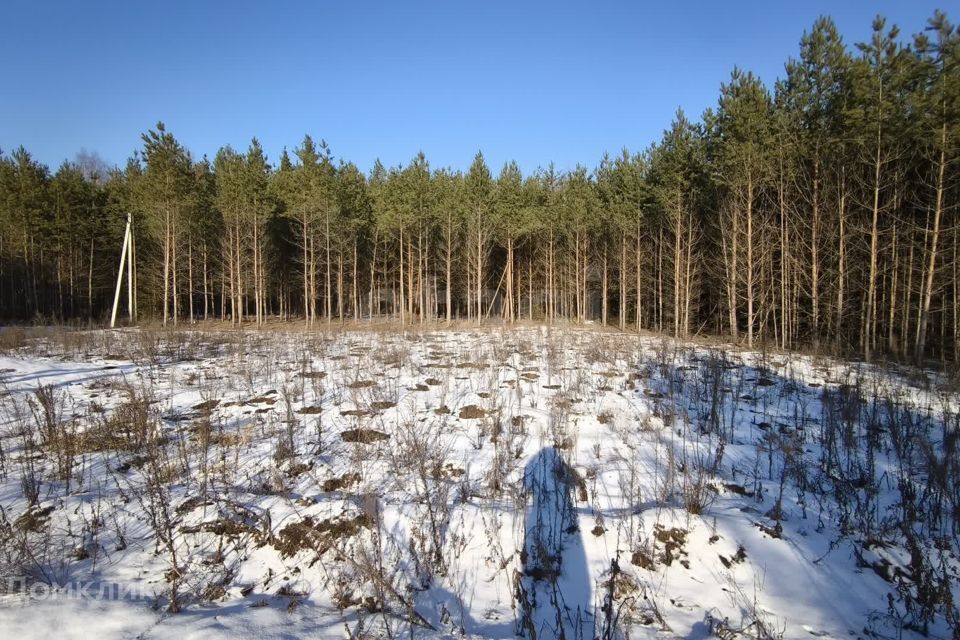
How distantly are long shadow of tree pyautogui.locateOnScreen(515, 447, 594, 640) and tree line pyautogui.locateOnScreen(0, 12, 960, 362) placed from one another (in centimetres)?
1645

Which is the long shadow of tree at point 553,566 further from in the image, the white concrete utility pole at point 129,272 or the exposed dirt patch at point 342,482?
the white concrete utility pole at point 129,272

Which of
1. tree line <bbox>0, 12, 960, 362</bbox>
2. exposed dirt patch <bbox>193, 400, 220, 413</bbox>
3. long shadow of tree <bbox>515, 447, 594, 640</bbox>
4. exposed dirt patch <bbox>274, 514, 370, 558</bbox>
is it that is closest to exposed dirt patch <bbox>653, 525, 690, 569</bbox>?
long shadow of tree <bbox>515, 447, 594, 640</bbox>

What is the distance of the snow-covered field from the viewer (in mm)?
2811

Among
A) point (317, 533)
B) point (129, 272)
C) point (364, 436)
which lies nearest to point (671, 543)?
point (317, 533)

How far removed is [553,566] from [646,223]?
1121 inches

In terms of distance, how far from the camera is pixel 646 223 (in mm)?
28547

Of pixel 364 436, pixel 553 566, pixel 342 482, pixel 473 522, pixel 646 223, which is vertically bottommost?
pixel 553 566

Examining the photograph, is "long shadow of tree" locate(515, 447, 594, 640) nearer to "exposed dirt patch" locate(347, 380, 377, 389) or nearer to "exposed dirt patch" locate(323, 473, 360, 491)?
"exposed dirt patch" locate(323, 473, 360, 491)

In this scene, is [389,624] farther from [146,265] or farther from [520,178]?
[146,265]

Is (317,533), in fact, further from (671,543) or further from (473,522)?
(671,543)

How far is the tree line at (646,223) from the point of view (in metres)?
17.1

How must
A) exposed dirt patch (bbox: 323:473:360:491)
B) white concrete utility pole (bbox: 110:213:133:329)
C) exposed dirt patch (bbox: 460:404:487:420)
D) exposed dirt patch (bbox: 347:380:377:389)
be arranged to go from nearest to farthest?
exposed dirt patch (bbox: 323:473:360:491), exposed dirt patch (bbox: 460:404:487:420), exposed dirt patch (bbox: 347:380:377:389), white concrete utility pole (bbox: 110:213:133:329)

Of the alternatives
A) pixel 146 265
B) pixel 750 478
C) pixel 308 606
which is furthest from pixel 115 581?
pixel 146 265

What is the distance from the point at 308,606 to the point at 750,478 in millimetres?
4468
